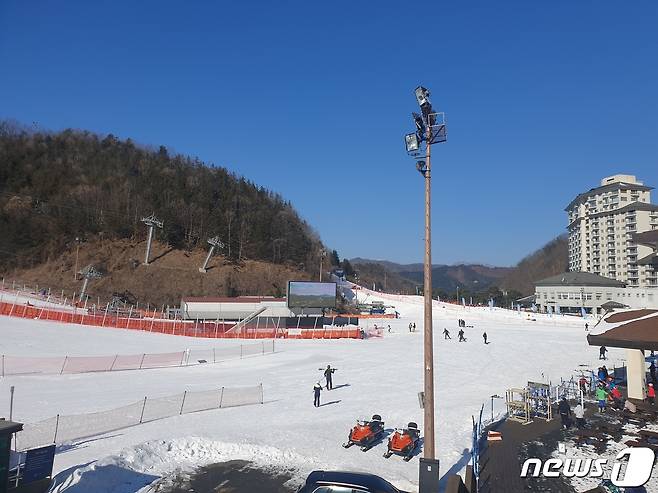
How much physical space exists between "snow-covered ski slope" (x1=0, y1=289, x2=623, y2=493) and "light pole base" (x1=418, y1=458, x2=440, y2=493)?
1.45 metres

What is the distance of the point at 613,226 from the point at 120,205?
12845cm

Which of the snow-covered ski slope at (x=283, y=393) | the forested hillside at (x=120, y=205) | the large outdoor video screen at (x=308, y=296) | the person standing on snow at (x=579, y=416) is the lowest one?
the snow-covered ski slope at (x=283, y=393)

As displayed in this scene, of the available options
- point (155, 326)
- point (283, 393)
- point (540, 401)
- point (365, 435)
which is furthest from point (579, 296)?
point (365, 435)

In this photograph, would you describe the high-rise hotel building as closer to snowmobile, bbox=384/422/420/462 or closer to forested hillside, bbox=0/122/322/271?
forested hillside, bbox=0/122/322/271

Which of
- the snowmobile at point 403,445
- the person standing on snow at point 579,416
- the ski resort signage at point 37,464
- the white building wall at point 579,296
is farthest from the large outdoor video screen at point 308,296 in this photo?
the white building wall at point 579,296

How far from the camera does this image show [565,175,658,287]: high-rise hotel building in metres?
120

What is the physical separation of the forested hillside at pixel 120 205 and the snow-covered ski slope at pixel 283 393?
63.1m

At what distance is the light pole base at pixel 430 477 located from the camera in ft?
32.8

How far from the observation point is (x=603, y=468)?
1228 centimetres

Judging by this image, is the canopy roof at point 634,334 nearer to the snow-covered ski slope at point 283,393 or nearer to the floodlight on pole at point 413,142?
the snow-covered ski slope at point 283,393

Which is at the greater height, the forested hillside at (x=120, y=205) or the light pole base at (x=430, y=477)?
the forested hillside at (x=120, y=205)

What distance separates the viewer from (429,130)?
10.5 metres

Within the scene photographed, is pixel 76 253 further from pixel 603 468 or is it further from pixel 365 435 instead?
pixel 603 468

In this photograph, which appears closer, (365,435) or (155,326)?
(365,435)
